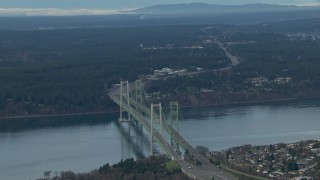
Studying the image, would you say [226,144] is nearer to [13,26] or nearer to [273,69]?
[273,69]

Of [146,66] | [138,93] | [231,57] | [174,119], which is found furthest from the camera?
[231,57]

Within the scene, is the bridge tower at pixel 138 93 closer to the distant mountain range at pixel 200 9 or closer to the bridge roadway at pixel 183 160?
the bridge roadway at pixel 183 160

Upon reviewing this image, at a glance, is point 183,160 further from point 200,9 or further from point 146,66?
point 200,9

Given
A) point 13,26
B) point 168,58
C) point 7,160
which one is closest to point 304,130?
point 7,160

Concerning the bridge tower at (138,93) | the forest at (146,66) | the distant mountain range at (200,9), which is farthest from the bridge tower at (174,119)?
the distant mountain range at (200,9)

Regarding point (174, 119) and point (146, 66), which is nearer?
A: point (174, 119)

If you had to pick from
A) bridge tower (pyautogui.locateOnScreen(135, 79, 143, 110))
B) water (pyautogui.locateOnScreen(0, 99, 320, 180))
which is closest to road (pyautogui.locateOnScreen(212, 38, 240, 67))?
bridge tower (pyautogui.locateOnScreen(135, 79, 143, 110))

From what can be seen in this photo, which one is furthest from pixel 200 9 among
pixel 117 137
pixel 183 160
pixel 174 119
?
pixel 183 160

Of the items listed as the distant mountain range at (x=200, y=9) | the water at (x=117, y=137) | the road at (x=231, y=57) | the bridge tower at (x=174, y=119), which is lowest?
the distant mountain range at (x=200, y=9)
